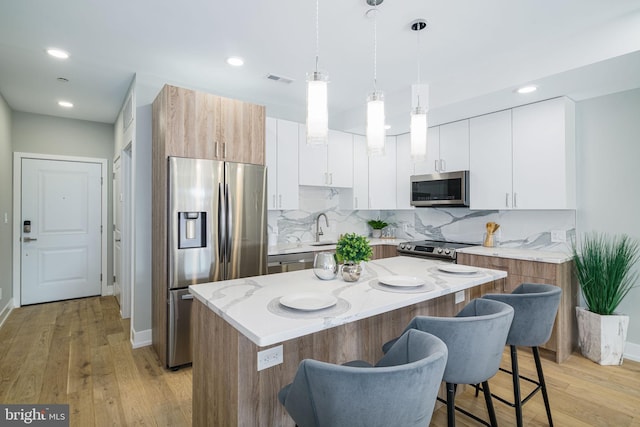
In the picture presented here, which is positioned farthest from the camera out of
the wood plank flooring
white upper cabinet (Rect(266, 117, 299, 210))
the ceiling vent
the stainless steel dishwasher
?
white upper cabinet (Rect(266, 117, 299, 210))

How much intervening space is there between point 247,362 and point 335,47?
7.62ft

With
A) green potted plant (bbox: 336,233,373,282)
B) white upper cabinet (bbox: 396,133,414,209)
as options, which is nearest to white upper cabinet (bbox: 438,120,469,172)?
white upper cabinet (bbox: 396,133,414,209)

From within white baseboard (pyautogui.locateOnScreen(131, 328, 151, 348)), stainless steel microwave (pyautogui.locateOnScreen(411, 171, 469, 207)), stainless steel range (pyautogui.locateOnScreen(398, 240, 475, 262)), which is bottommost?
white baseboard (pyautogui.locateOnScreen(131, 328, 151, 348))

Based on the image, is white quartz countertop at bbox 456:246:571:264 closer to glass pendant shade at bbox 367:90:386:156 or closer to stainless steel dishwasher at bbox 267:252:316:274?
stainless steel dishwasher at bbox 267:252:316:274

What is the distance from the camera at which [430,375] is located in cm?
105

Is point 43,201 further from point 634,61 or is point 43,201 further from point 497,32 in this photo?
point 634,61

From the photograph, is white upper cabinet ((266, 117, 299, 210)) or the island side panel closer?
the island side panel

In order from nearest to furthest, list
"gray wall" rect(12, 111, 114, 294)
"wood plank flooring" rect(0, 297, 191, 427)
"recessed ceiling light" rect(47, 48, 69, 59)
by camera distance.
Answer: "wood plank flooring" rect(0, 297, 191, 427)
"recessed ceiling light" rect(47, 48, 69, 59)
"gray wall" rect(12, 111, 114, 294)

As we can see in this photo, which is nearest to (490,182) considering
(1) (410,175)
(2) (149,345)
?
(1) (410,175)

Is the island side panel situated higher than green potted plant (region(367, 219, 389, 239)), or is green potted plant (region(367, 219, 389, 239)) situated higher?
green potted plant (region(367, 219, 389, 239))

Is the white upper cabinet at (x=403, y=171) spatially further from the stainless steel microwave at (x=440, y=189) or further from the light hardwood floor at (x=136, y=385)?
the light hardwood floor at (x=136, y=385)

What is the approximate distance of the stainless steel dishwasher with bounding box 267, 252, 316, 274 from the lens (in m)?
3.38

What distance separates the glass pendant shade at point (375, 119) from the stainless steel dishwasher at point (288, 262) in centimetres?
187

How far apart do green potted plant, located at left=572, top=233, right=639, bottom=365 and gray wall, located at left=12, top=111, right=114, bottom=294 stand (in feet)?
19.0
